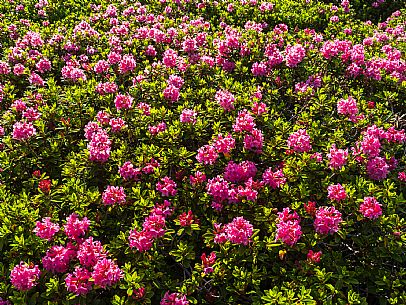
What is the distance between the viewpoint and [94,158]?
3889mm

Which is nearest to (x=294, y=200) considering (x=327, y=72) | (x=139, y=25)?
(x=327, y=72)

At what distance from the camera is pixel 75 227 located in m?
3.36

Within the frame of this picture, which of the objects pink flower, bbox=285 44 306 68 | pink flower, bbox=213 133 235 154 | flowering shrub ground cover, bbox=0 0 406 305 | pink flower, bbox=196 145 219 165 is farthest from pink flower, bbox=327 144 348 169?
pink flower, bbox=285 44 306 68

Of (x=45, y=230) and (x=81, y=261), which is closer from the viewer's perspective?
(x=81, y=261)

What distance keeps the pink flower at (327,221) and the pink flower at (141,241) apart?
1.36 meters

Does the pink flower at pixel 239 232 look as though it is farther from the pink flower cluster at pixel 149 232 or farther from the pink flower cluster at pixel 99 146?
the pink flower cluster at pixel 99 146

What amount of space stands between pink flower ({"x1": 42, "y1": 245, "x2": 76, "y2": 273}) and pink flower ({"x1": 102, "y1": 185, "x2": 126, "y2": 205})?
534 mm

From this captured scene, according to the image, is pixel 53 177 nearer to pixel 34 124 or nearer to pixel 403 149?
pixel 34 124

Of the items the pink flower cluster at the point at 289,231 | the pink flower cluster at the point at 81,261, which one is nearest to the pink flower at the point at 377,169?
the pink flower cluster at the point at 289,231

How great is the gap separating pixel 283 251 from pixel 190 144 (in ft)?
4.99

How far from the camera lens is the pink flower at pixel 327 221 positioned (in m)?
3.40

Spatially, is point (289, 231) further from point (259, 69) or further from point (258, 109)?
point (259, 69)

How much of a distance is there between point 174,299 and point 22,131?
222 cm

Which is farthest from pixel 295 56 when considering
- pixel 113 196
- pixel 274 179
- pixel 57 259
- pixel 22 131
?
pixel 57 259
